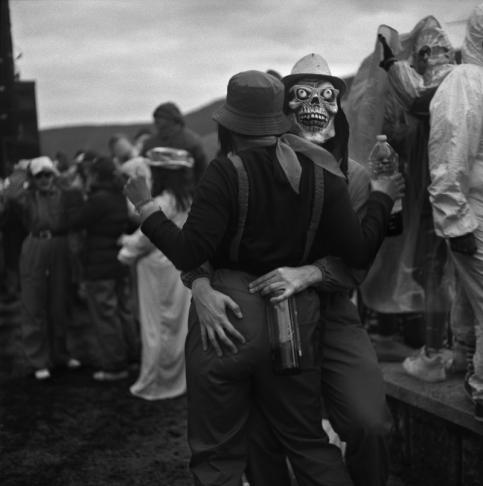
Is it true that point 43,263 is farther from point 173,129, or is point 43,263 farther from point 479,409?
point 479,409

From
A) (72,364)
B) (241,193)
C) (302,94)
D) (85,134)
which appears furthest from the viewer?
(85,134)

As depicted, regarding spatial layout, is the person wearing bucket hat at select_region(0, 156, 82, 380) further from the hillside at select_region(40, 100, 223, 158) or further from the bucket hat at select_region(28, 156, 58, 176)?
the hillside at select_region(40, 100, 223, 158)

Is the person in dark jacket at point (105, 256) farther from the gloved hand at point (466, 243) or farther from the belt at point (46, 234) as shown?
the gloved hand at point (466, 243)

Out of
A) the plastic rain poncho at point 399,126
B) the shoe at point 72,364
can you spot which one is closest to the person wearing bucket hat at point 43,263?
the shoe at point 72,364

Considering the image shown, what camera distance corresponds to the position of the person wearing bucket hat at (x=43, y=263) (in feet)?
20.5

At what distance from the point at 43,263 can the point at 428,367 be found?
11.2ft

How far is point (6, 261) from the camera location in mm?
10664

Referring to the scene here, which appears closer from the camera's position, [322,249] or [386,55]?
[322,249]

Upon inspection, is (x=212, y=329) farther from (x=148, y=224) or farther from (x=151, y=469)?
(x=151, y=469)

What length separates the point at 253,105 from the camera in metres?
2.69

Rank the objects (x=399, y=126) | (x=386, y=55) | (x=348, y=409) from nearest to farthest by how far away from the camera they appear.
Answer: (x=348, y=409)
(x=386, y=55)
(x=399, y=126)

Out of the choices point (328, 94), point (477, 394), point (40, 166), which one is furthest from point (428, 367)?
point (40, 166)

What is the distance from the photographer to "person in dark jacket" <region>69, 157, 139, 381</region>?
235 inches

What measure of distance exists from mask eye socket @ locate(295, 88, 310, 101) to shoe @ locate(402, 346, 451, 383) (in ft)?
5.60
